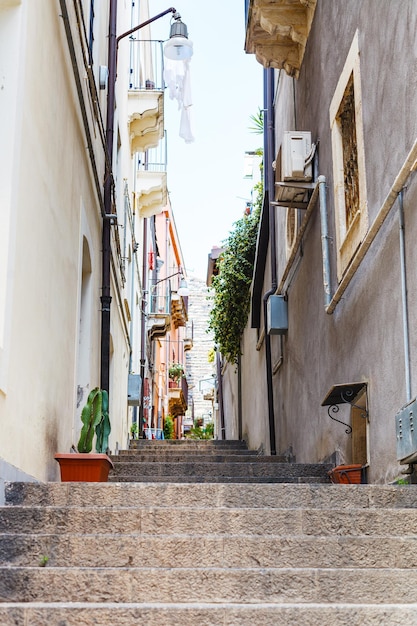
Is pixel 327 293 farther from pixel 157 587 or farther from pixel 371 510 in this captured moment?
pixel 157 587

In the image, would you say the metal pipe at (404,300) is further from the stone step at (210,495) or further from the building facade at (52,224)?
the building facade at (52,224)

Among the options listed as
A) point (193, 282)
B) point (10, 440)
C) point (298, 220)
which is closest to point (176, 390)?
point (193, 282)

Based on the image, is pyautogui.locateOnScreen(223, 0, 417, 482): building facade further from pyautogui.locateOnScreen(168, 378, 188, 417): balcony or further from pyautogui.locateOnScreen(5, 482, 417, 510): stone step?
pyautogui.locateOnScreen(168, 378, 188, 417): balcony

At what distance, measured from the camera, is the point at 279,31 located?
1098 cm

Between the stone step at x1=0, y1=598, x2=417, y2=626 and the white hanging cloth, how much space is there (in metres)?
10.9

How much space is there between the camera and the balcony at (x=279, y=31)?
35.5 ft

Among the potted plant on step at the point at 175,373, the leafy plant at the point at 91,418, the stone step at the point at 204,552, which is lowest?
the stone step at the point at 204,552

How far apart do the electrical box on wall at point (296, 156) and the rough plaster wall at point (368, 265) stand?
164 mm

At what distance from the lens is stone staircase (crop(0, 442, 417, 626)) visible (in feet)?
12.0

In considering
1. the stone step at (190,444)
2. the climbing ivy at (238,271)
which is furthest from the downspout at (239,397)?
the stone step at (190,444)

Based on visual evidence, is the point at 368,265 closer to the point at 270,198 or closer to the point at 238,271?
the point at 270,198

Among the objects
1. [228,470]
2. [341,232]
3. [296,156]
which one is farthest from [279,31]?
[228,470]

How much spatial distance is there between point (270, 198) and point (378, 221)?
7.17 metres

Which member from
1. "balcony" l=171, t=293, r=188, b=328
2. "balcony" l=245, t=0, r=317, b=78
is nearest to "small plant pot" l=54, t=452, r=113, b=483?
"balcony" l=245, t=0, r=317, b=78
